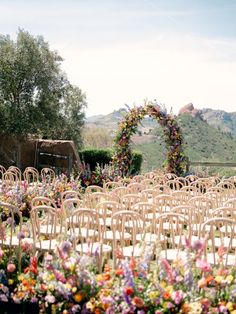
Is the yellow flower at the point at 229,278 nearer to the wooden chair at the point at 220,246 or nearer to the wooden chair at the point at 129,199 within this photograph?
the wooden chair at the point at 220,246

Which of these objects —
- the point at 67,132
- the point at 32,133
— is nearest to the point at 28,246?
the point at 32,133

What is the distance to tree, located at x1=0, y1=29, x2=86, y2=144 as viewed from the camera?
1855 centimetres

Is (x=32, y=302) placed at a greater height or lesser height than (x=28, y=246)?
lesser

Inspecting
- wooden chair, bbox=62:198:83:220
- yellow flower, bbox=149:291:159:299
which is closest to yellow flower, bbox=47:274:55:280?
yellow flower, bbox=149:291:159:299

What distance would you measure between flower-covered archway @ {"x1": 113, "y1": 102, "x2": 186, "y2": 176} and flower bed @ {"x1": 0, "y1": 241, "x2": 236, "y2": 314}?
10068 mm

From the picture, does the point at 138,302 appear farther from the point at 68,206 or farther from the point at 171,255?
the point at 68,206

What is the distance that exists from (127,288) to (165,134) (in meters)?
10.9

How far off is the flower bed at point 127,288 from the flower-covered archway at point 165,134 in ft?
33.0

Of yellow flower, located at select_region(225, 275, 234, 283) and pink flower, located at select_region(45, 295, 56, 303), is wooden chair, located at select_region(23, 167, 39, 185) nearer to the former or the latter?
pink flower, located at select_region(45, 295, 56, 303)

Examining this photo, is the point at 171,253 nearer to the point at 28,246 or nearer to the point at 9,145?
the point at 28,246

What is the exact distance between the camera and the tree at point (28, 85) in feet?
60.8

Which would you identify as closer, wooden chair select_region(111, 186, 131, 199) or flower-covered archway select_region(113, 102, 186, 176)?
wooden chair select_region(111, 186, 131, 199)

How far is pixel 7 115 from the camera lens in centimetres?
1850

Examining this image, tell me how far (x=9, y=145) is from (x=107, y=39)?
9.19m
